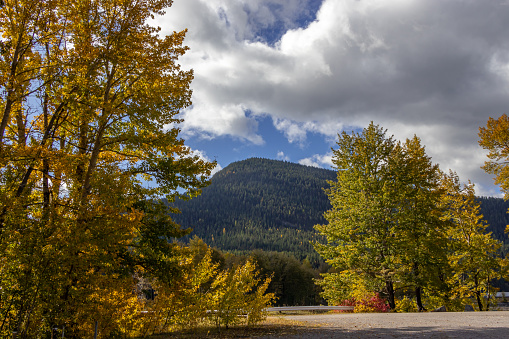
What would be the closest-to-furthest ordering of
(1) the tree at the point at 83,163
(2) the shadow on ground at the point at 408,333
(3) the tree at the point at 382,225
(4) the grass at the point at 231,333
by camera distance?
(1) the tree at the point at 83,163, (2) the shadow on ground at the point at 408,333, (4) the grass at the point at 231,333, (3) the tree at the point at 382,225

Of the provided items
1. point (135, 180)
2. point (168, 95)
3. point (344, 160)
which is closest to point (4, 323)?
point (135, 180)

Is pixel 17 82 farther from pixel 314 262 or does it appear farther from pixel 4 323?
pixel 314 262

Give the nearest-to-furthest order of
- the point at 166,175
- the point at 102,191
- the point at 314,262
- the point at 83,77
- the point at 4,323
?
the point at 4,323, the point at 102,191, the point at 83,77, the point at 166,175, the point at 314,262

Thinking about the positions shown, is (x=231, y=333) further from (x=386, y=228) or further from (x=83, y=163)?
(x=386, y=228)

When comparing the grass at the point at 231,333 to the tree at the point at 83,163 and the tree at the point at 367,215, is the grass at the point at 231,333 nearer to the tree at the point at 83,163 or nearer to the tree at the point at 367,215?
the tree at the point at 83,163

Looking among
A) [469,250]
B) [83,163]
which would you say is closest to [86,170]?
[83,163]

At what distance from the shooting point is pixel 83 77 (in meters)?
9.22

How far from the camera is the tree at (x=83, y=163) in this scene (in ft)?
22.2

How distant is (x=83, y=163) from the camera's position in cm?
972

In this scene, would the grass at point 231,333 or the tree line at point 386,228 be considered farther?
the tree line at point 386,228

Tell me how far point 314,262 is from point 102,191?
5126 inches

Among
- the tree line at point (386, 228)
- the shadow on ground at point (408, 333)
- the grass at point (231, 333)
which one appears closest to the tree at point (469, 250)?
the tree line at point (386, 228)

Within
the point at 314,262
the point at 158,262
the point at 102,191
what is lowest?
the point at 314,262

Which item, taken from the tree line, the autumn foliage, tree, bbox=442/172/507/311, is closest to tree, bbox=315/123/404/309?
the tree line
